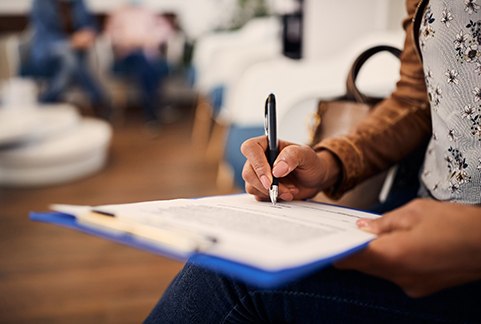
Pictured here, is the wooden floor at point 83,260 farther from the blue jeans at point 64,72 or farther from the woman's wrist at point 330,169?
the blue jeans at point 64,72

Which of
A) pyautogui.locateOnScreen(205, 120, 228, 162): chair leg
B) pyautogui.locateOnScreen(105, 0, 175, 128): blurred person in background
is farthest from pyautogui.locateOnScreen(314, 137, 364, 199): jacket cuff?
pyautogui.locateOnScreen(105, 0, 175, 128): blurred person in background

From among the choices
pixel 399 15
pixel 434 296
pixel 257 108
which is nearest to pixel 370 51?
pixel 434 296

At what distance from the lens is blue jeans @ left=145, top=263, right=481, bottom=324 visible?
497 millimetres

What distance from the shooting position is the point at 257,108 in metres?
1.93

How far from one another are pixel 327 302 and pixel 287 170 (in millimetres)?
155

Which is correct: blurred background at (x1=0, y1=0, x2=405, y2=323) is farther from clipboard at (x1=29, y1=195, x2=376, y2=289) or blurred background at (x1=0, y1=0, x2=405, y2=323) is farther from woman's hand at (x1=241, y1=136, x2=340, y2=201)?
clipboard at (x1=29, y1=195, x2=376, y2=289)

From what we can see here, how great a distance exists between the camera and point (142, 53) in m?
4.14

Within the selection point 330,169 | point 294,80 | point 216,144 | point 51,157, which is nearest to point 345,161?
point 330,169

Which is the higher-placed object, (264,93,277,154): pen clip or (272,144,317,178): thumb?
(264,93,277,154): pen clip

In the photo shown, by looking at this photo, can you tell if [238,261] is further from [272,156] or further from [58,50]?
[58,50]

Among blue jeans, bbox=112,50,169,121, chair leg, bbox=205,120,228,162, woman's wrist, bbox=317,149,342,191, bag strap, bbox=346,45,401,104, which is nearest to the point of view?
woman's wrist, bbox=317,149,342,191

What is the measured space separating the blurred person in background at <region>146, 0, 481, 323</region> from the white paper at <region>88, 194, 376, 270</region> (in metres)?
0.04

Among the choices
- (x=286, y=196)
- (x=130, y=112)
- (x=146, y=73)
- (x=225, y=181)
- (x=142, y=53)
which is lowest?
(x=130, y=112)

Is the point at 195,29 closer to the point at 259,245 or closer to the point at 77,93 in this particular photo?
the point at 77,93
